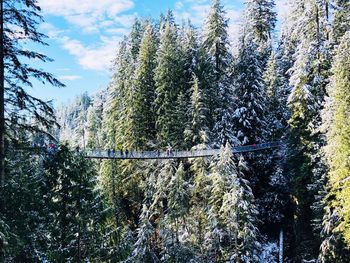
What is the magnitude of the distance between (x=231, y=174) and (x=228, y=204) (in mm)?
1870

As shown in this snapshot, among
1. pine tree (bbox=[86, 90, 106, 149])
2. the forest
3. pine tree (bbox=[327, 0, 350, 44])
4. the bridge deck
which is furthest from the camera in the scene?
pine tree (bbox=[86, 90, 106, 149])

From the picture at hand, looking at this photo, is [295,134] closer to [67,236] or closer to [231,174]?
[231,174]

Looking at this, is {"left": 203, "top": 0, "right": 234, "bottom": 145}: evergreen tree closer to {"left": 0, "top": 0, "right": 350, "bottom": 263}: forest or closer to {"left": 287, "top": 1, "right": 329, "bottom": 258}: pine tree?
{"left": 0, "top": 0, "right": 350, "bottom": 263}: forest

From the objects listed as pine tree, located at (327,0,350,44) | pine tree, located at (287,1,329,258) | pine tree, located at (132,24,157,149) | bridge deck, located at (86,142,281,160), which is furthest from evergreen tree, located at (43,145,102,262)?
pine tree, located at (327,0,350,44)

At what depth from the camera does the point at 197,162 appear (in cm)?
2986

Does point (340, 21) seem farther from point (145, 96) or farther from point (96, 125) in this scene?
point (96, 125)

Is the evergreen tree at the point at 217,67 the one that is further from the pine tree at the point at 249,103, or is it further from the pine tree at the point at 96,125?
the pine tree at the point at 96,125

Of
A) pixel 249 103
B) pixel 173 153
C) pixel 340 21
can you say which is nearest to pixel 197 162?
pixel 173 153

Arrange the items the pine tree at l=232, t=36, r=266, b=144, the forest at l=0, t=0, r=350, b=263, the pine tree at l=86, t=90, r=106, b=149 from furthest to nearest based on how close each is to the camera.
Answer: the pine tree at l=86, t=90, r=106, b=149
the pine tree at l=232, t=36, r=266, b=144
the forest at l=0, t=0, r=350, b=263

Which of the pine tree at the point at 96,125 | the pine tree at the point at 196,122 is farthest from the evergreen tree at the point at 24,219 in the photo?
the pine tree at the point at 96,125

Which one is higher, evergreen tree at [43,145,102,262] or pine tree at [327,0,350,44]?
pine tree at [327,0,350,44]

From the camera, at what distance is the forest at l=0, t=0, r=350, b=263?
13633 millimetres

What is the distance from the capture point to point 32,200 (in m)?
13.6

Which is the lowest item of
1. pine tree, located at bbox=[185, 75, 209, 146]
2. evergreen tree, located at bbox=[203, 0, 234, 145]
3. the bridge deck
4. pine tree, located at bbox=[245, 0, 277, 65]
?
the bridge deck
